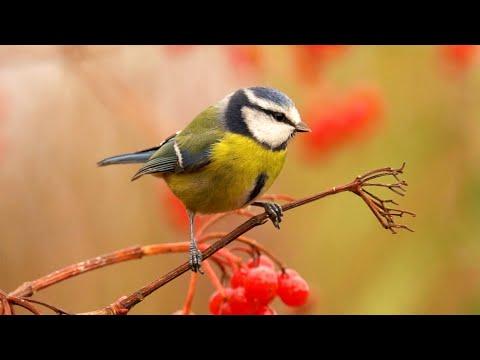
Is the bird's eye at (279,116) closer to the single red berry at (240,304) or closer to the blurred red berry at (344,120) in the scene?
the single red berry at (240,304)

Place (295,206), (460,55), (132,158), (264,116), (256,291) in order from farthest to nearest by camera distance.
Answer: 1. (460,55)
2. (132,158)
3. (264,116)
4. (256,291)
5. (295,206)

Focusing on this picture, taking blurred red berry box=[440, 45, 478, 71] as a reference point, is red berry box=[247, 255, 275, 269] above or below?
below

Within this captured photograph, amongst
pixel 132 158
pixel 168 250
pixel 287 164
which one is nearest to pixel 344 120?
pixel 287 164

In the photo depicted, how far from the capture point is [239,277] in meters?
1.62

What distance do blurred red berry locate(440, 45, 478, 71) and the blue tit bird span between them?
0.73m

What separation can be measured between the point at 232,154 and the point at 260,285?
53 centimetres

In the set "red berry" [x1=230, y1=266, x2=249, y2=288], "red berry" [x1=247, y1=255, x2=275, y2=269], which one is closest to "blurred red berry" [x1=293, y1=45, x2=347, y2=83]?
"red berry" [x1=247, y1=255, x2=275, y2=269]

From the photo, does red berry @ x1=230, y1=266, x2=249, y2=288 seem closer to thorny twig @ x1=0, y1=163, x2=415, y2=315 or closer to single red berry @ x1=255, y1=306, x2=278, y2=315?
single red berry @ x1=255, y1=306, x2=278, y2=315

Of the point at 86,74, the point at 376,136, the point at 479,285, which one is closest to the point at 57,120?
the point at 86,74

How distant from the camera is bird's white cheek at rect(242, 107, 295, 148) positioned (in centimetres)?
194

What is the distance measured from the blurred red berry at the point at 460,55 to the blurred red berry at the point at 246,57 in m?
0.62

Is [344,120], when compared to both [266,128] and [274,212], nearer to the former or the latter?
[266,128]

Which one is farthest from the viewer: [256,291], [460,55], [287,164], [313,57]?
[287,164]
